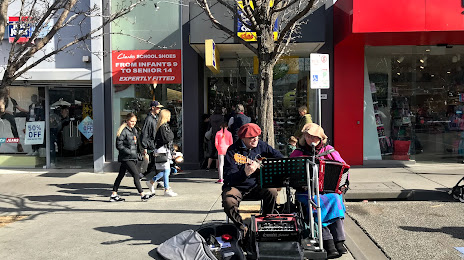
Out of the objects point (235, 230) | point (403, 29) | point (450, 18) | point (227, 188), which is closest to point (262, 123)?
point (227, 188)

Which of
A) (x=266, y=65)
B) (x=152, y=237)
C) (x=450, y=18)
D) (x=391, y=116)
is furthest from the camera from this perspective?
(x=391, y=116)

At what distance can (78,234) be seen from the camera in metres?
5.27

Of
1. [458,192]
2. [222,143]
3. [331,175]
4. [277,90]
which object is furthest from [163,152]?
[458,192]

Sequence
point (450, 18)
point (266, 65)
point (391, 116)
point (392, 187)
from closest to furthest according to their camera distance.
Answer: point (266, 65), point (392, 187), point (450, 18), point (391, 116)

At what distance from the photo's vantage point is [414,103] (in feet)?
36.0

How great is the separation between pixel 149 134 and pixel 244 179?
11.6 feet

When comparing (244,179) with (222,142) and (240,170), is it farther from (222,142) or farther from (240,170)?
(222,142)

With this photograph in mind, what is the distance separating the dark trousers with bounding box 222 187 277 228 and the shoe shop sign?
19.9ft

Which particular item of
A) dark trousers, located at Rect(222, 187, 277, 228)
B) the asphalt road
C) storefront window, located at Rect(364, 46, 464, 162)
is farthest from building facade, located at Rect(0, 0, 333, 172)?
dark trousers, located at Rect(222, 187, 277, 228)

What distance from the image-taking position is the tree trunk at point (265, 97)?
6.17m

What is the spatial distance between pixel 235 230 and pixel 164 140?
3.19 metres

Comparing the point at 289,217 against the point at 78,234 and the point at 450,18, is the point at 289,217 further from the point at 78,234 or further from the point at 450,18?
the point at 450,18

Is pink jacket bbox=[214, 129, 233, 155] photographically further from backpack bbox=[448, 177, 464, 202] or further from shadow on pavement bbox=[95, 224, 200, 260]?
backpack bbox=[448, 177, 464, 202]

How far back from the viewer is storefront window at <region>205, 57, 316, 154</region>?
1115cm
